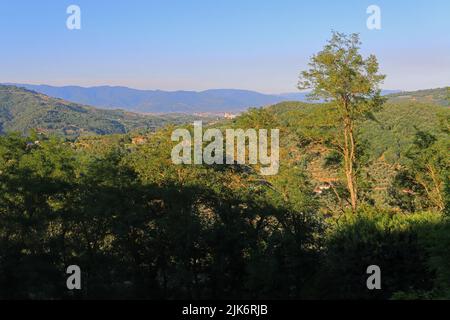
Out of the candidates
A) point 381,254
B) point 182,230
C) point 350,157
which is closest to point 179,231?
point 182,230

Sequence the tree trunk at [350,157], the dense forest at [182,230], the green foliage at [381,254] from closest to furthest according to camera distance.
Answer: the green foliage at [381,254] < the dense forest at [182,230] < the tree trunk at [350,157]

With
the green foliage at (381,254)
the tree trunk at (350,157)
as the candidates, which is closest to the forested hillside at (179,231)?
the green foliage at (381,254)

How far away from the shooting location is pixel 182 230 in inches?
820

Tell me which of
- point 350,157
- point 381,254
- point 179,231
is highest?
point 350,157

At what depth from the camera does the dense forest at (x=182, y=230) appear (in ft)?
61.0

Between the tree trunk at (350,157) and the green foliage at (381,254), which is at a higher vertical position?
the tree trunk at (350,157)

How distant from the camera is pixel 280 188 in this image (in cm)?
2569

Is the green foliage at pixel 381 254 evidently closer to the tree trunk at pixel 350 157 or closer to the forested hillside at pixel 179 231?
the forested hillside at pixel 179 231

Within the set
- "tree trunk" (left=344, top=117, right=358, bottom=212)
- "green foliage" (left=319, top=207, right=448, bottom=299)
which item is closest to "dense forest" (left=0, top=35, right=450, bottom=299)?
"green foliage" (left=319, top=207, right=448, bottom=299)

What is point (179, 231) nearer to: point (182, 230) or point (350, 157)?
point (182, 230)

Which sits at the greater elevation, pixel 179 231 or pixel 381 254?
pixel 179 231

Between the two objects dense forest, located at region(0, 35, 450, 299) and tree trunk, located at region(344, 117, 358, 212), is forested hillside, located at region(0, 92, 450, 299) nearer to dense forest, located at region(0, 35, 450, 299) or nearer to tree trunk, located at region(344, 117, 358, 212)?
dense forest, located at region(0, 35, 450, 299)

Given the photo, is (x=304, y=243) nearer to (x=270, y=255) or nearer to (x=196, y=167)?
(x=270, y=255)

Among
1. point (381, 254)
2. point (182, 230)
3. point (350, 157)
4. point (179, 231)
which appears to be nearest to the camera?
point (381, 254)
